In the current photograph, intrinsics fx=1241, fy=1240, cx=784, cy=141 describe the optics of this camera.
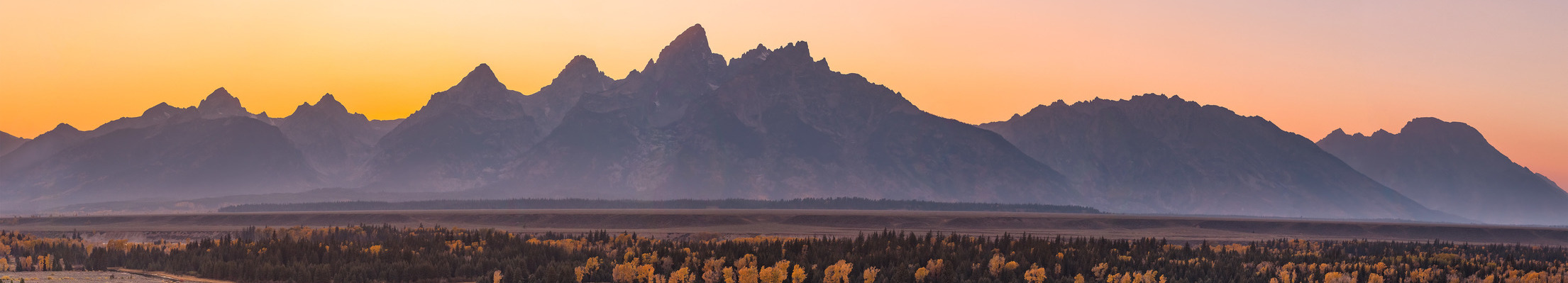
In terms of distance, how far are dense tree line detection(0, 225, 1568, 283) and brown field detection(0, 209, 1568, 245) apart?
3723 cm

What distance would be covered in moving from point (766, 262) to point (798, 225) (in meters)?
61.5

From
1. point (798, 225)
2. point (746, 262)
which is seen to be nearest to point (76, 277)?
point (746, 262)

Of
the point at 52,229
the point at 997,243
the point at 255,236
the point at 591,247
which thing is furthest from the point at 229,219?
the point at 997,243

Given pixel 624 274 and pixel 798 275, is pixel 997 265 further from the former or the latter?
pixel 624 274

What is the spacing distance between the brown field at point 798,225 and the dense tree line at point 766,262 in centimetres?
3723

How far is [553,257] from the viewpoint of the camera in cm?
4897

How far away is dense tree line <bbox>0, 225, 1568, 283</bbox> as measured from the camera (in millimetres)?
42062

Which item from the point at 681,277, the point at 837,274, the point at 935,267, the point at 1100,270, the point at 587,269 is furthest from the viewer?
the point at 587,269

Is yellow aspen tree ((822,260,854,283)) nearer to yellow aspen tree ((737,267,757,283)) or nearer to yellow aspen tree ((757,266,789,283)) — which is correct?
yellow aspen tree ((757,266,789,283))

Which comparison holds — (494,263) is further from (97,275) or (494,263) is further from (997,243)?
(997,243)

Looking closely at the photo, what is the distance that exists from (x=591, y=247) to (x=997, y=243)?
1774 centimetres

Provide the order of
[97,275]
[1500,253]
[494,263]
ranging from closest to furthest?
[97,275], [494,263], [1500,253]

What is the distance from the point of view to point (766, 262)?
44.1 m

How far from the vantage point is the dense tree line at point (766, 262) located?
42.1 m
